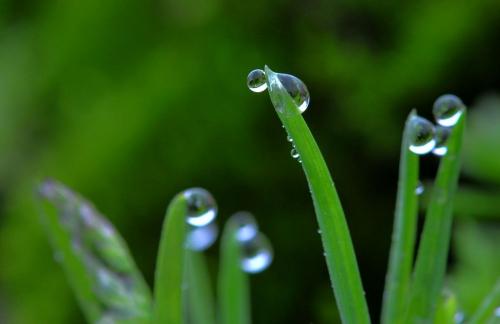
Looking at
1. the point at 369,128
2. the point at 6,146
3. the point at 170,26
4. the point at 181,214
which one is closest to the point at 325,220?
the point at 181,214

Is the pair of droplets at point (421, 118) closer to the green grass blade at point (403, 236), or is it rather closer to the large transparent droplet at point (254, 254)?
the green grass blade at point (403, 236)

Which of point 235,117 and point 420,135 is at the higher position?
point 235,117

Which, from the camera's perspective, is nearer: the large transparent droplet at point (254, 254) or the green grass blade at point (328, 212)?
the green grass blade at point (328, 212)

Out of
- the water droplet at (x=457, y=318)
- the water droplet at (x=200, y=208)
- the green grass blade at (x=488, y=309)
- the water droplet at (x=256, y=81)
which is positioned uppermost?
the water droplet at (x=256, y=81)

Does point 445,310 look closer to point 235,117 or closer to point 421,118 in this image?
point 421,118

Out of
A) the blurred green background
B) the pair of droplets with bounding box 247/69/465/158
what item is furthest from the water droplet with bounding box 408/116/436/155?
the blurred green background

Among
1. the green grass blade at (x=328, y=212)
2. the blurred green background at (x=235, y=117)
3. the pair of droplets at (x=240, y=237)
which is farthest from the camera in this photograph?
the blurred green background at (x=235, y=117)

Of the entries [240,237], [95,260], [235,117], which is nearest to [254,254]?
[240,237]

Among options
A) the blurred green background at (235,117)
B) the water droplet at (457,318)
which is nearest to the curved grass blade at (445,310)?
the water droplet at (457,318)
